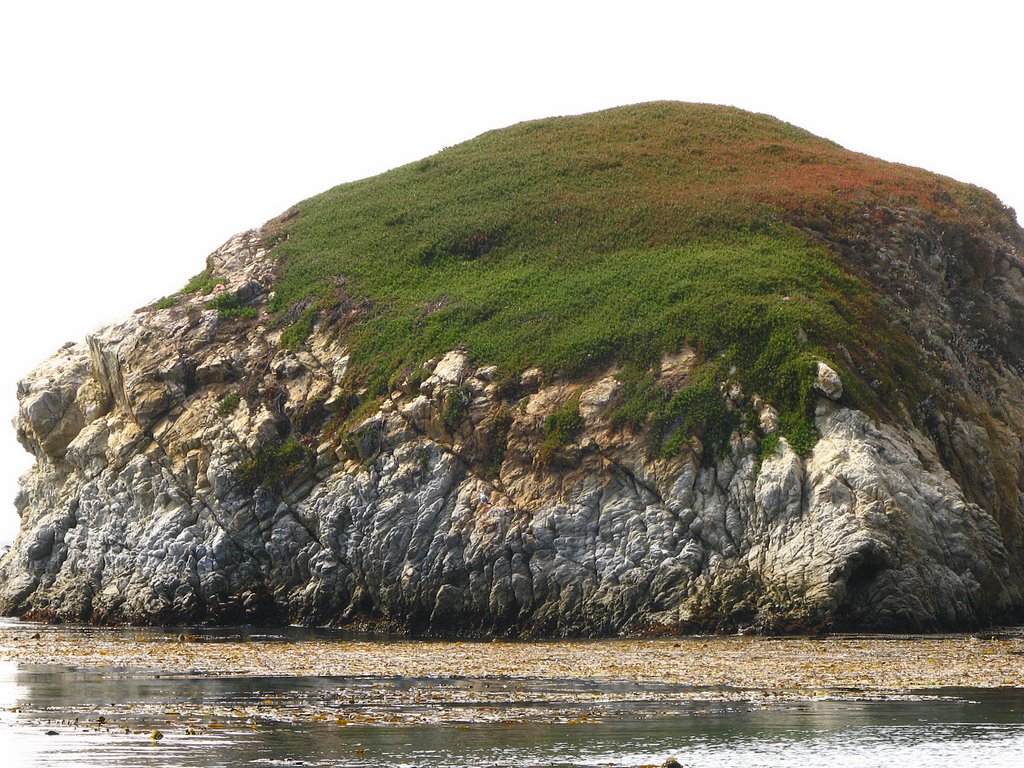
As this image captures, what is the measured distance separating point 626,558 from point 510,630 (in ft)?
17.1

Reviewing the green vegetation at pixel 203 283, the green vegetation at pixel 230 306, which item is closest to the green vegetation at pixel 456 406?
the green vegetation at pixel 230 306

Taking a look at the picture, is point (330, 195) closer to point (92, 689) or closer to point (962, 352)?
point (962, 352)

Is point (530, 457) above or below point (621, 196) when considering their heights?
below

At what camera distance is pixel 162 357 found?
71625 mm

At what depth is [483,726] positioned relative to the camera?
26.4 m

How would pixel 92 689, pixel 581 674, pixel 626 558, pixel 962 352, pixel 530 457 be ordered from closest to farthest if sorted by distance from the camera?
pixel 92 689 → pixel 581 674 → pixel 626 558 → pixel 530 457 → pixel 962 352

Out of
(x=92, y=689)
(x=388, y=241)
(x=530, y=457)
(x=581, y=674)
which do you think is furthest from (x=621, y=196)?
(x=92, y=689)

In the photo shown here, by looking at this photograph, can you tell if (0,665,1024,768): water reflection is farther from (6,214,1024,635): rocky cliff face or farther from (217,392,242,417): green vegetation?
(217,392,242,417): green vegetation

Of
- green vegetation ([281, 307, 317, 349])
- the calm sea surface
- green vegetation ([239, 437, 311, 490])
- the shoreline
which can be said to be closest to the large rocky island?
green vegetation ([239, 437, 311, 490])

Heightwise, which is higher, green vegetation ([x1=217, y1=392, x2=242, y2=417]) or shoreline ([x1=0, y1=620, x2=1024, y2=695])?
green vegetation ([x1=217, y1=392, x2=242, y2=417])

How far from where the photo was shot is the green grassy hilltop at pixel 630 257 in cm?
5847

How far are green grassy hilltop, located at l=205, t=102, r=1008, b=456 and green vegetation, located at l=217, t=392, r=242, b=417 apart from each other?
198 inches

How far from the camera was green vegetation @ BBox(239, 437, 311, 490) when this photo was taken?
62.6 metres

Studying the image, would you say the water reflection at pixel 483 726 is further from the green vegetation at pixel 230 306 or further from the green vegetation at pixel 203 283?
the green vegetation at pixel 203 283
